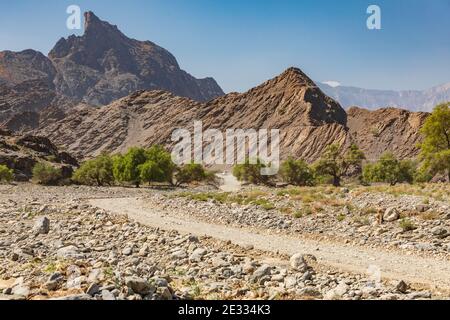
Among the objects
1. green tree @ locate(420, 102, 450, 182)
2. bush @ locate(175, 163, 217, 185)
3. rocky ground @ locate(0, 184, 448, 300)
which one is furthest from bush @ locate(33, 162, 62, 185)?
green tree @ locate(420, 102, 450, 182)

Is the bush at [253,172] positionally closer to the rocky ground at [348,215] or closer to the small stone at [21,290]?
the rocky ground at [348,215]

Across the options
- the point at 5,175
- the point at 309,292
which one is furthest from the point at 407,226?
the point at 5,175

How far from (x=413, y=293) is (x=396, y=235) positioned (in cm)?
986

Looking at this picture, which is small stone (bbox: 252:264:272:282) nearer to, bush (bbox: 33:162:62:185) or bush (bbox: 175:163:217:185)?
bush (bbox: 33:162:62:185)

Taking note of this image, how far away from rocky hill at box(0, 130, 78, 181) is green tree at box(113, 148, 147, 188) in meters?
10.5

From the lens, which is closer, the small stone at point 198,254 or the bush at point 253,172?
the small stone at point 198,254

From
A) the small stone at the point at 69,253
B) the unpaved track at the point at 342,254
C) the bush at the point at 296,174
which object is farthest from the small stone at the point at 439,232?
the bush at the point at 296,174

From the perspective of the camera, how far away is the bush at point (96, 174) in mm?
77688

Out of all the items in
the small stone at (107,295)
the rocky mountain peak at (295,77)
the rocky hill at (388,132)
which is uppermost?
the rocky mountain peak at (295,77)

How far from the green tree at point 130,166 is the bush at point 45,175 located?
10.2 m

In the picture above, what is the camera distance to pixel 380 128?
154500mm

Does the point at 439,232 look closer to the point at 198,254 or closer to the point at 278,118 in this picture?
the point at 198,254

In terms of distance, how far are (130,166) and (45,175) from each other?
14664mm

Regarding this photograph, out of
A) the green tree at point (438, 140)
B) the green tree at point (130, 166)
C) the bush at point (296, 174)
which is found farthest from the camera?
the bush at point (296, 174)
